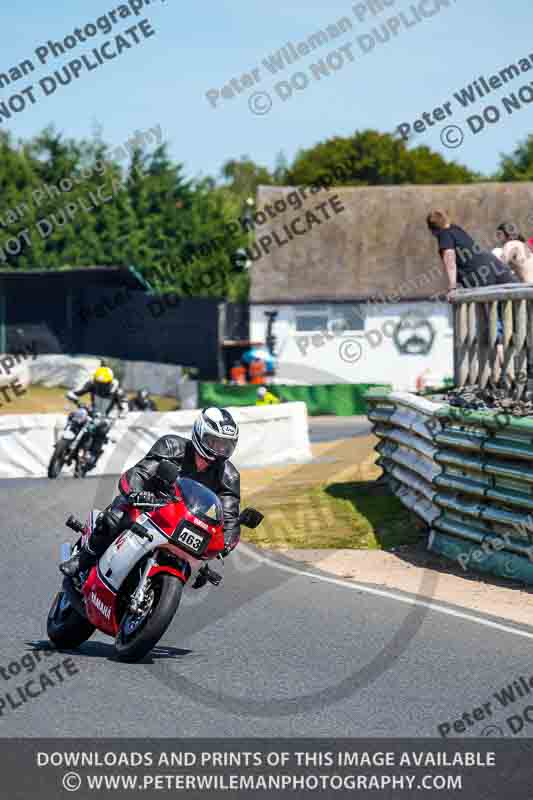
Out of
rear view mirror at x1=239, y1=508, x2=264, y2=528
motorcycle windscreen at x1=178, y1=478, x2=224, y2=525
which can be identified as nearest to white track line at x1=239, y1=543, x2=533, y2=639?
rear view mirror at x1=239, y1=508, x2=264, y2=528

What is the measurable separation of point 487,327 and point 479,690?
6.51 meters

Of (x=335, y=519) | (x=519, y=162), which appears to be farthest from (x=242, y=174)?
(x=335, y=519)

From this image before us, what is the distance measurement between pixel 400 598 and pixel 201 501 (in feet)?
11.7

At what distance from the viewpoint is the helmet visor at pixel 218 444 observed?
8344 mm

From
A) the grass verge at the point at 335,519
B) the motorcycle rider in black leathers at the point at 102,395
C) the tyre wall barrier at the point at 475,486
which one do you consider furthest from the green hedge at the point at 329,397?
the tyre wall barrier at the point at 475,486

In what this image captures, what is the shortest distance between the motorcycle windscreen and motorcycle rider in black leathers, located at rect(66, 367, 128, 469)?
42.7 ft

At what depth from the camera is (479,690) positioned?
25.0 ft

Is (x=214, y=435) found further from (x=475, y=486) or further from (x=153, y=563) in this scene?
(x=475, y=486)

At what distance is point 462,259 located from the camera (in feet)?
47.0

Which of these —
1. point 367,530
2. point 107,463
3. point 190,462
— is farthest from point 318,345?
point 190,462

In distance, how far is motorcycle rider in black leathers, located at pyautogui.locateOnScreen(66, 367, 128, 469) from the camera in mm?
20938

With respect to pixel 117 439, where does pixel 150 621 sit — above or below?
above
